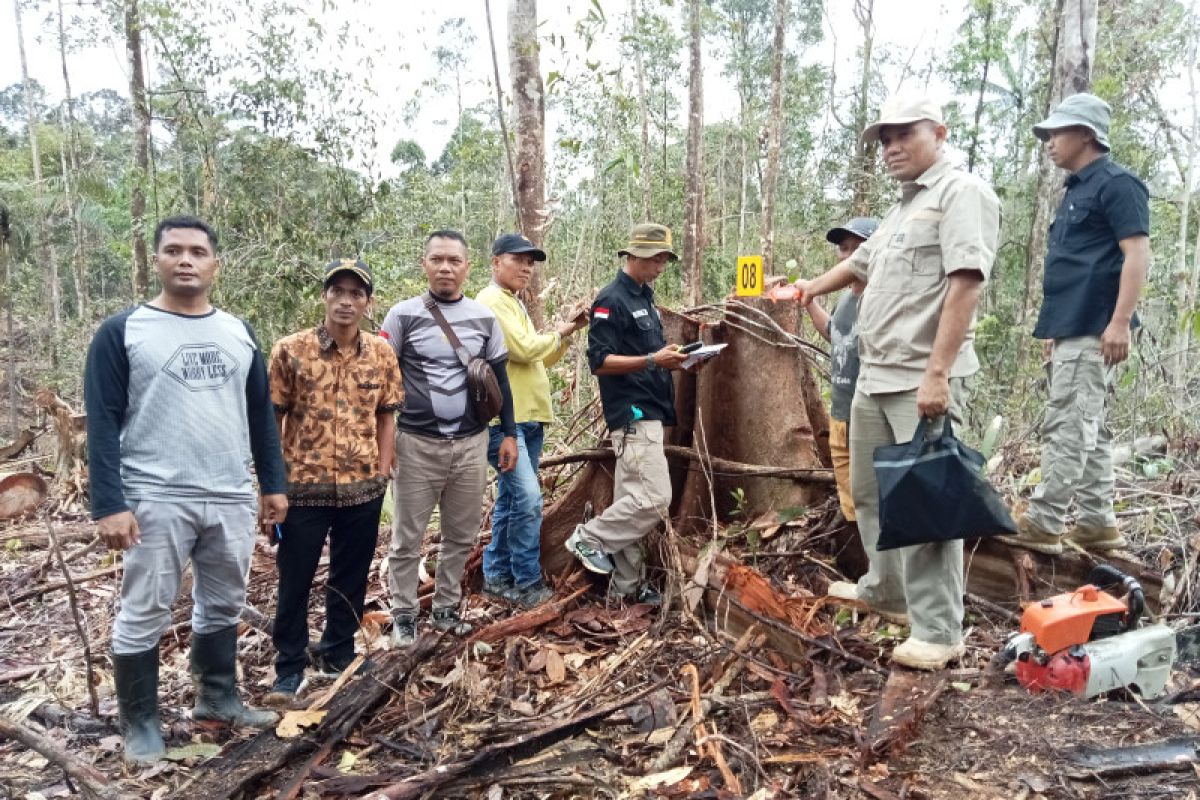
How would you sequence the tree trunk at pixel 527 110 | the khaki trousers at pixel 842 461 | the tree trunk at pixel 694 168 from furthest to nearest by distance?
the tree trunk at pixel 694 168, the tree trunk at pixel 527 110, the khaki trousers at pixel 842 461

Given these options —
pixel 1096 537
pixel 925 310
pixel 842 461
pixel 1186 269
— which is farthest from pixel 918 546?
pixel 1186 269

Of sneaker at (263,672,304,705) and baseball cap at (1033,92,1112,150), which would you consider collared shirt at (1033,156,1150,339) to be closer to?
baseball cap at (1033,92,1112,150)

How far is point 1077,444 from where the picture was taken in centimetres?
392

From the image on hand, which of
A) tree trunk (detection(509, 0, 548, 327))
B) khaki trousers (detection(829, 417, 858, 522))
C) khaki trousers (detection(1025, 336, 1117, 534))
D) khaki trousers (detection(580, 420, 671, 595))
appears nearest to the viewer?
khaki trousers (detection(1025, 336, 1117, 534))

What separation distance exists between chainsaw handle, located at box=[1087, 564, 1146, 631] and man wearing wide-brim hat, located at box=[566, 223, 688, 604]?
2047 mm

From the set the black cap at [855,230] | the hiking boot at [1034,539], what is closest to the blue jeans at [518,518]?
the black cap at [855,230]

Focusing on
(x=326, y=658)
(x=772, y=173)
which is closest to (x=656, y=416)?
(x=326, y=658)

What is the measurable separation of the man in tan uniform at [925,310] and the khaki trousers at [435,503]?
2.05 metres

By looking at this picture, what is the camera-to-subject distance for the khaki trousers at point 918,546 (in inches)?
131

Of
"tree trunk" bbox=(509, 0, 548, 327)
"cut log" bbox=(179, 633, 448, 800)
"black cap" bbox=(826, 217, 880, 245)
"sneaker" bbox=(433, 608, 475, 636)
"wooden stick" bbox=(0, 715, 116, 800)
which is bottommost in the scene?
"cut log" bbox=(179, 633, 448, 800)

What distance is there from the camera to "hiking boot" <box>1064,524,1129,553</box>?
13.2 ft

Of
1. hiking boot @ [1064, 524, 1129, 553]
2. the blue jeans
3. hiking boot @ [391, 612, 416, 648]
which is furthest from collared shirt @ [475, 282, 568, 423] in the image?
hiking boot @ [1064, 524, 1129, 553]

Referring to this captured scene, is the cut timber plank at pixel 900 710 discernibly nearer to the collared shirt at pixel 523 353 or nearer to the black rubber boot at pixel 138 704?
the collared shirt at pixel 523 353

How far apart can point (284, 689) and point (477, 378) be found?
69.1 inches
